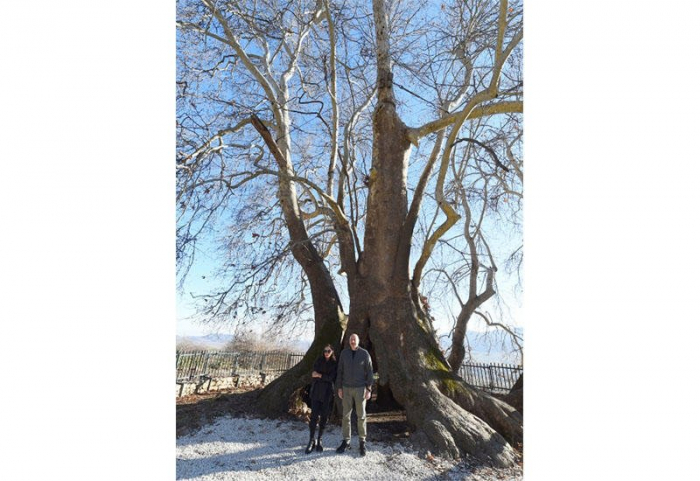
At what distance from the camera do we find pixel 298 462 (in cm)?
309

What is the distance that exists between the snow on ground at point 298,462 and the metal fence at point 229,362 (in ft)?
5.01

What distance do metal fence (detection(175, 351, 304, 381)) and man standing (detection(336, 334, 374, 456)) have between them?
6.22 ft

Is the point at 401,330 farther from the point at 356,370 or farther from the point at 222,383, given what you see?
the point at 222,383

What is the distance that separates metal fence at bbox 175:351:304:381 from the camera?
515 cm

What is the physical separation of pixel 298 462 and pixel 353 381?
0.73 metres

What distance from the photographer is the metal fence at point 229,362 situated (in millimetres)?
5152

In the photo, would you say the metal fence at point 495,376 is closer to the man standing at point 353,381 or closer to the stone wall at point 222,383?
the stone wall at point 222,383

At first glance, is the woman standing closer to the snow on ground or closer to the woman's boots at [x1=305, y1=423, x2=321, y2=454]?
the woman's boots at [x1=305, y1=423, x2=321, y2=454]

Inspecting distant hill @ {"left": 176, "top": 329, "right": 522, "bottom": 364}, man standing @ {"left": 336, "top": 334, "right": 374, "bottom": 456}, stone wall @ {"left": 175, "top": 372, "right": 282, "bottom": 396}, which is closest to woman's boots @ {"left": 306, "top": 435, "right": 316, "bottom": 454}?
man standing @ {"left": 336, "top": 334, "right": 374, "bottom": 456}
